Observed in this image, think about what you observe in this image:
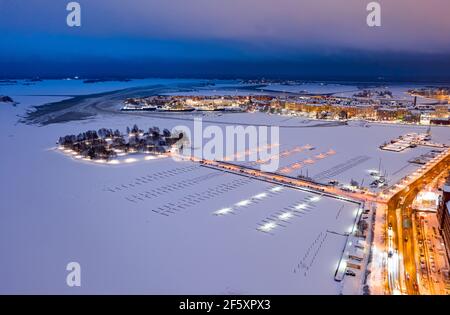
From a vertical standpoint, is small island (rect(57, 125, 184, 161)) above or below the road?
above

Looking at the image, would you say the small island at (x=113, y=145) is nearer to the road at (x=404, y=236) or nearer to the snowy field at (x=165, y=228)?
the snowy field at (x=165, y=228)

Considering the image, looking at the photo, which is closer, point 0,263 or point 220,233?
point 0,263

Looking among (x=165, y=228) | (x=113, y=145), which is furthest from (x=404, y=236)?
(x=113, y=145)

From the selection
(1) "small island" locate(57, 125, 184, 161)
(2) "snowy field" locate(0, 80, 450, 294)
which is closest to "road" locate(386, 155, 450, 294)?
(2) "snowy field" locate(0, 80, 450, 294)

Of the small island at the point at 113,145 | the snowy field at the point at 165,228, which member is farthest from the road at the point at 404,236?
the small island at the point at 113,145

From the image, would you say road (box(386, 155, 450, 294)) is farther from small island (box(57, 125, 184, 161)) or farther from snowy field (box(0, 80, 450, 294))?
small island (box(57, 125, 184, 161))

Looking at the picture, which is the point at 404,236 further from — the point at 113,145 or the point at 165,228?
the point at 113,145
